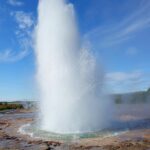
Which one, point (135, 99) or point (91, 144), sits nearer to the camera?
point (91, 144)

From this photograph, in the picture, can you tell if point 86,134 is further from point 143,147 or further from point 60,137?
point 143,147

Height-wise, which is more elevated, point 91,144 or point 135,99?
point 135,99

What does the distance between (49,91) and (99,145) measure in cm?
1082

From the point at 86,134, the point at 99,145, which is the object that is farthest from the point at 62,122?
the point at 99,145

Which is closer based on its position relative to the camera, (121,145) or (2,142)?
(121,145)

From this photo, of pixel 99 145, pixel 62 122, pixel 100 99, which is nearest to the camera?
pixel 99 145

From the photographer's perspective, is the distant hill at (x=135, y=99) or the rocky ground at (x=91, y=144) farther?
the distant hill at (x=135, y=99)

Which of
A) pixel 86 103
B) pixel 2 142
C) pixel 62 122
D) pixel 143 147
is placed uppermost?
pixel 86 103

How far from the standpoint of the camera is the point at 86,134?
2208 centimetres

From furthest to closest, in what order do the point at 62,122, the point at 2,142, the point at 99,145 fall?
the point at 62,122 → the point at 2,142 → the point at 99,145

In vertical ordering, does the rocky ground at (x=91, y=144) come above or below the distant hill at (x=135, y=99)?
below

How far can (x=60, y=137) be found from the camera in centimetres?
2122

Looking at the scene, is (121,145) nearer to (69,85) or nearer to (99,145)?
(99,145)

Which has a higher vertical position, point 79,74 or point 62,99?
point 79,74
